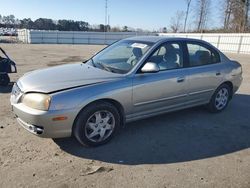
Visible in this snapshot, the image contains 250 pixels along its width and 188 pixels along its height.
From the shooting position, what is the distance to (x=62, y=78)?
416cm

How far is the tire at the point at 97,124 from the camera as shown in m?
3.94

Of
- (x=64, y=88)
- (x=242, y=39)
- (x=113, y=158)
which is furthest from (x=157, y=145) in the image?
(x=242, y=39)

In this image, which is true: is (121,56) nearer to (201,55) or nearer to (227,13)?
(201,55)

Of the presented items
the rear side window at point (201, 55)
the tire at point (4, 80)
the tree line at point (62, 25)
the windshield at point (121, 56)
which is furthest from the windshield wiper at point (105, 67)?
the tree line at point (62, 25)

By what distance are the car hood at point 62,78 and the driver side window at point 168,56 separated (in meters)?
0.90

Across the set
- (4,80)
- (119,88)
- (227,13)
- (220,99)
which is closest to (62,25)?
(227,13)

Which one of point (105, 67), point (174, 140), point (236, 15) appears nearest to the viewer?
point (174, 140)

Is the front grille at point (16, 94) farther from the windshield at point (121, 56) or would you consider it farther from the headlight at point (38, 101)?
the windshield at point (121, 56)

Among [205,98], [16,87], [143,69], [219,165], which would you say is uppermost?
[143,69]

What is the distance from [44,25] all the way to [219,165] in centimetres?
7513

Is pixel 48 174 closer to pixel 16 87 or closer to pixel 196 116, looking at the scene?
pixel 16 87

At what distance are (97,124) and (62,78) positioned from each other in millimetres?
861

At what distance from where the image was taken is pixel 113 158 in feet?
12.7

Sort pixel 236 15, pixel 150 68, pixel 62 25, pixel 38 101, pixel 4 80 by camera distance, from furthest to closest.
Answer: pixel 62 25
pixel 236 15
pixel 4 80
pixel 150 68
pixel 38 101
